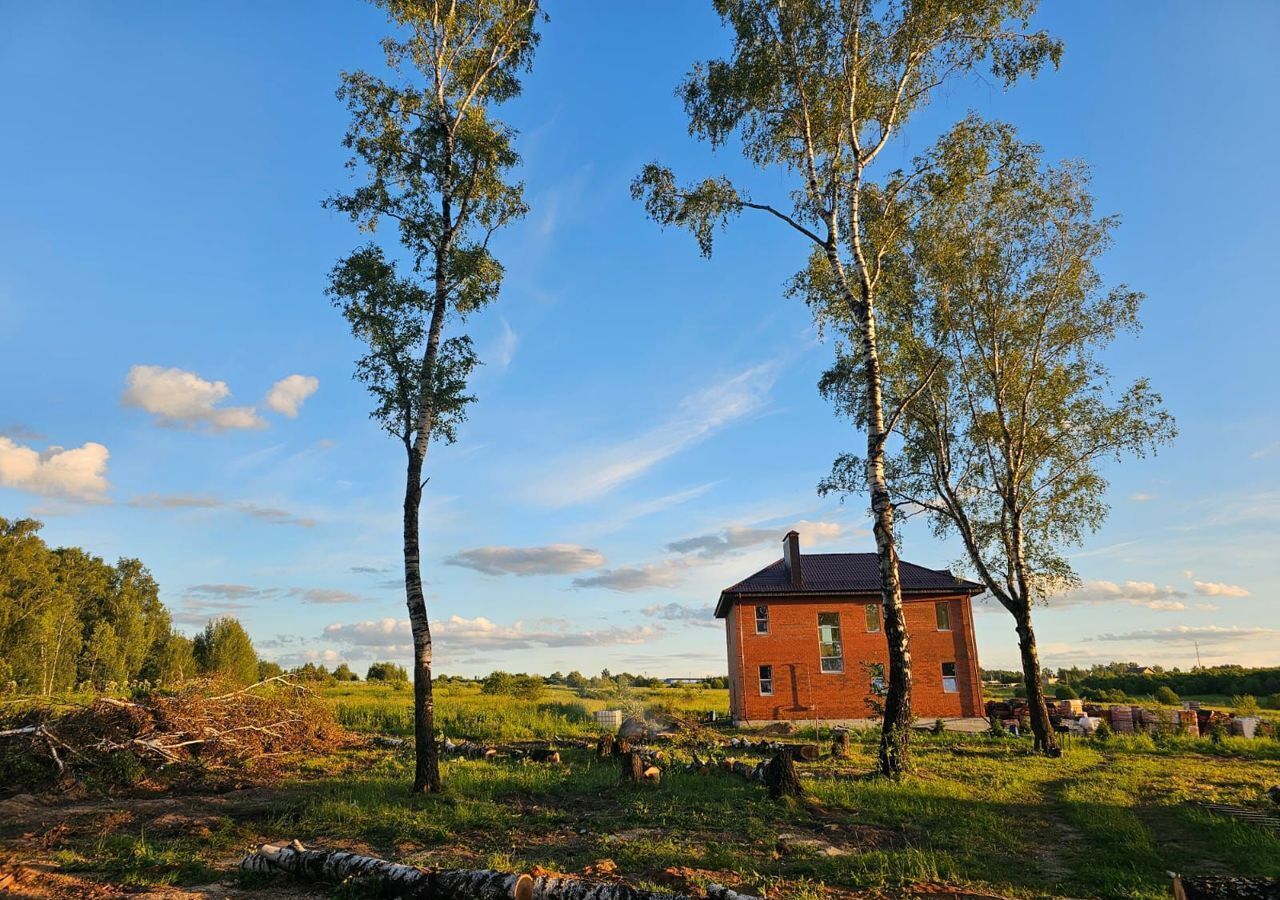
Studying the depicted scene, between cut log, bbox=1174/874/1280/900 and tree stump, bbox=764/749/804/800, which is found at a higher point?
cut log, bbox=1174/874/1280/900

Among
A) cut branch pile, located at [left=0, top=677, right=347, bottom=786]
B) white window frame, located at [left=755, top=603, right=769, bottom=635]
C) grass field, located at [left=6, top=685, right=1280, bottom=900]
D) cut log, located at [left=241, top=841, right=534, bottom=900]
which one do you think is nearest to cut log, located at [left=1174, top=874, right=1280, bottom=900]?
grass field, located at [left=6, top=685, right=1280, bottom=900]

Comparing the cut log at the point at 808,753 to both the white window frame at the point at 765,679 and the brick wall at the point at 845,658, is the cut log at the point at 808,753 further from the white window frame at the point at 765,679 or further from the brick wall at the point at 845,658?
the white window frame at the point at 765,679

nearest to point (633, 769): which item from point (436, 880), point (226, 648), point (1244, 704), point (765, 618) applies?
point (436, 880)

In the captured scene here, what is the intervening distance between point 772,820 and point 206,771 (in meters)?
12.8

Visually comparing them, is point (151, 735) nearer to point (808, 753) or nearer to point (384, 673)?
point (808, 753)

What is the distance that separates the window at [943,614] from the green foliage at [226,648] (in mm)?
38245

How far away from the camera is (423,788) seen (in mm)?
13695

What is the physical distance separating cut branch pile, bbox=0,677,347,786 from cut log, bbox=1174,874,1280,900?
17195mm

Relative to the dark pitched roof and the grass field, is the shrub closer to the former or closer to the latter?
the dark pitched roof

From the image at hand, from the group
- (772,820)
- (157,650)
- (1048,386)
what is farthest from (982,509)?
(157,650)

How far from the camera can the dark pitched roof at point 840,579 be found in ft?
105

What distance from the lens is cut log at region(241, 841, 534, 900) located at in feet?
22.2

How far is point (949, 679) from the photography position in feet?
104

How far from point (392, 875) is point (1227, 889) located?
24.4 ft
